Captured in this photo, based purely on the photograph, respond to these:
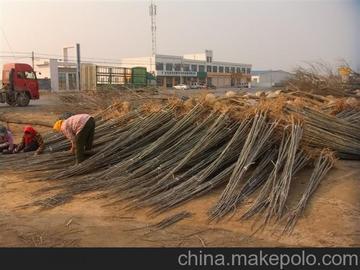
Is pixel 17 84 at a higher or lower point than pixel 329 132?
higher

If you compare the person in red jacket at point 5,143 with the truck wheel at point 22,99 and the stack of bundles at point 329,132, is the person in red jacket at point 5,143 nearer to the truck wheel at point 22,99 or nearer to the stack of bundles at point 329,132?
the stack of bundles at point 329,132

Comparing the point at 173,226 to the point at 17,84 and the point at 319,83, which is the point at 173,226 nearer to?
the point at 319,83

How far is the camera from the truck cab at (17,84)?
22.8 metres

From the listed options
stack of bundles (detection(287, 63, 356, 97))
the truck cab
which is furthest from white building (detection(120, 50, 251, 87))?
stack of bundles (detection(287, 63, 356, 97))

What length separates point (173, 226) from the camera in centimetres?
490

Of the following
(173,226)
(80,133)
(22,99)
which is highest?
(80,133)

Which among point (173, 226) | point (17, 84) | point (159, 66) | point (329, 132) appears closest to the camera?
point (173, 226)

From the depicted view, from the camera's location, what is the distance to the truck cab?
22828 millimetres

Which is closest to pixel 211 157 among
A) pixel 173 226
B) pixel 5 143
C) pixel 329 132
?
pixel 173 226

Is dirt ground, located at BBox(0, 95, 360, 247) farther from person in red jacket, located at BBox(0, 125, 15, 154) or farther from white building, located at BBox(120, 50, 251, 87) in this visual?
white building, located at BBox(120, 50, 251, 87)

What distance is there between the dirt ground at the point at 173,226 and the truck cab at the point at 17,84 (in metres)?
18.0

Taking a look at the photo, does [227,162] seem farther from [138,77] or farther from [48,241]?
[138,77]

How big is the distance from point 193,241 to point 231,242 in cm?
36

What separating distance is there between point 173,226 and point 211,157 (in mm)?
1771
